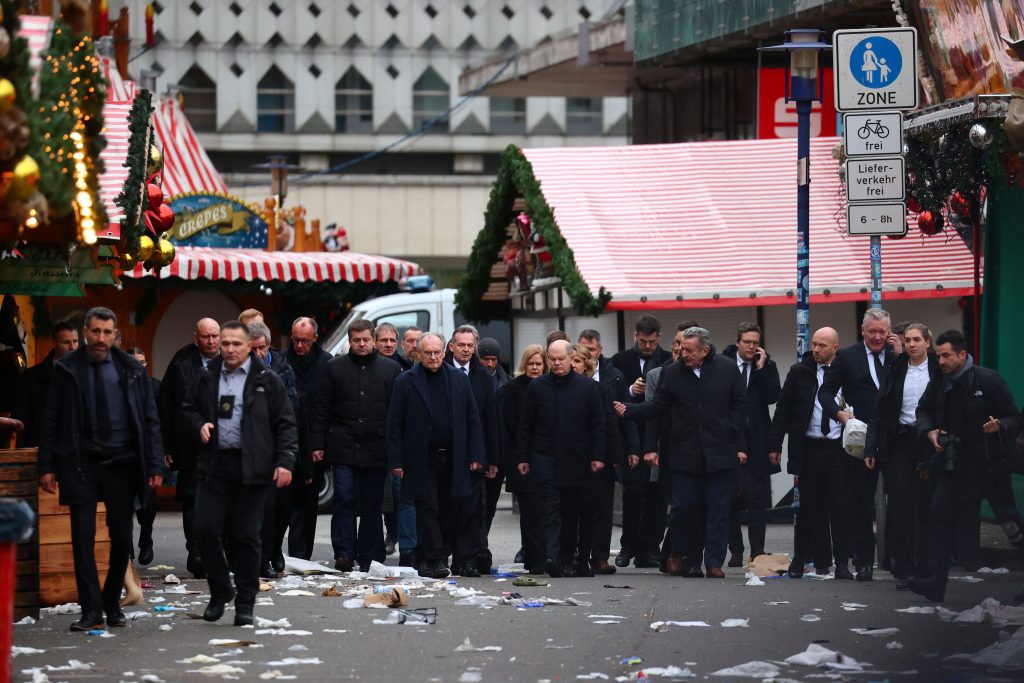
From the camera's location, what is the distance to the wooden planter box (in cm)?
1217

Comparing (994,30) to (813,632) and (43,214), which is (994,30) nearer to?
(813,632)

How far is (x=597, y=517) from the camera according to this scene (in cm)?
1514

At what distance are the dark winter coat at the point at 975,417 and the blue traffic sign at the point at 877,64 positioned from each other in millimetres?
2293

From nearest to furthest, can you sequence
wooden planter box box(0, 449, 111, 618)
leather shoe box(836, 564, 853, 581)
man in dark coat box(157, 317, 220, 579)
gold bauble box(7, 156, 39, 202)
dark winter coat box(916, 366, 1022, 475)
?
gold bauble box(7, 156, 39, 202) → wooden planter box box(0, 449, 111, 618) → dark winter coat box(916, 366, 1022, 475) → man in dark coat box(157, 317, 220, 579) → leather shoe box(836, 564, 853, 581)

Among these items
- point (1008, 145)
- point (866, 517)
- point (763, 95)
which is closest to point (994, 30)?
point (1008, 145)

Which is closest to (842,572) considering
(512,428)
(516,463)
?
(516,463)

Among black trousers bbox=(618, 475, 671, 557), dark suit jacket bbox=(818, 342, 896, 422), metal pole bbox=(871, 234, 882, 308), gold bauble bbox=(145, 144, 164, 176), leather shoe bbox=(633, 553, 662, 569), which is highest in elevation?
gold bauble bbox=(145, 144, 164, 176)

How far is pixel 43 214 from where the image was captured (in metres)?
8.65

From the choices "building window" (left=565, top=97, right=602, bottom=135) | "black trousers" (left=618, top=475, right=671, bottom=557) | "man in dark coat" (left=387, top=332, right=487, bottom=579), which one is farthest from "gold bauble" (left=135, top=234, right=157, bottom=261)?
"building window" (left=565, top=97, right=602, bottom=135)

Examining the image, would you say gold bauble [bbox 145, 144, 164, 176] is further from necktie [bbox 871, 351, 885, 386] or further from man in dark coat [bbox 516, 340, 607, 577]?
necktie [bbox 871, 351, 885, 386]

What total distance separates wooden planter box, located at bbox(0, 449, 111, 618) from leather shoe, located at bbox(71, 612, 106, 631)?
Result: 2.65 feet

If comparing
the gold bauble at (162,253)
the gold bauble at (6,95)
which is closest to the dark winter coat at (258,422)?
the gold bauble at (162,253)

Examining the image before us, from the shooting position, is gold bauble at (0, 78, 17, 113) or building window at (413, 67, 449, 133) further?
building window at (413, 67, 449, 133)

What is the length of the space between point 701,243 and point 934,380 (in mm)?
7336
